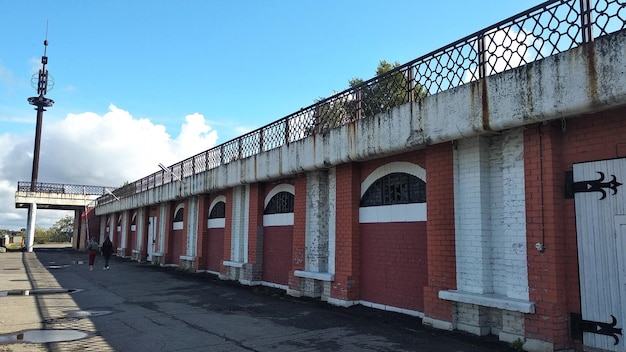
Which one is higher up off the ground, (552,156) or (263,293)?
(552,156)

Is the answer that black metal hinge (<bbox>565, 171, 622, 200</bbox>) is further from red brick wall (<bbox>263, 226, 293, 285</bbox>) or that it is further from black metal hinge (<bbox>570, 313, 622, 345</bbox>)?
red brick wall (<bbox>263, 226, 293, 285</bbox>)

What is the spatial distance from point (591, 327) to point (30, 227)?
44.7 meters

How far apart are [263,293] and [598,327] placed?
341 inches

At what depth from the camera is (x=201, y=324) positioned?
8.59m

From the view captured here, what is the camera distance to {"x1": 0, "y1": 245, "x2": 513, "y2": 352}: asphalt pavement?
686 centimetres

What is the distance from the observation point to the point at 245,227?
15117 mm

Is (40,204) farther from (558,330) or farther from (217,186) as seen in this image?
(558,330)

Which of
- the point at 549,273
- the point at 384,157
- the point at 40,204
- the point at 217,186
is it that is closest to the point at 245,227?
the point at 217,186

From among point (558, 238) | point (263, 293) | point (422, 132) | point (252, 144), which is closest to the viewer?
point (558, 238)

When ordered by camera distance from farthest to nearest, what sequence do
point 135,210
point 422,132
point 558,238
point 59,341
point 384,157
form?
point 135,210 < point 384,157 < point 422,132 < point 59,341 < point 558,238

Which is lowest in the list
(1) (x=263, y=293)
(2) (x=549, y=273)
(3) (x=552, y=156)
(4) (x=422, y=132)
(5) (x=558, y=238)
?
(1) (x=263, y=293)

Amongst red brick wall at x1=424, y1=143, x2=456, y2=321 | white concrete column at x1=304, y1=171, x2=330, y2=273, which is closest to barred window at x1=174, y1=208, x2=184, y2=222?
white concrete column at x1=304, y1=171, x2=330, y2=273

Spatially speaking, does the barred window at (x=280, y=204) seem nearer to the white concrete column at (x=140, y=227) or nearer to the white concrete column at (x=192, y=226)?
the white concrete column at (x=192, y=226)

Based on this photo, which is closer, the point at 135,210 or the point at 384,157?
the point at 384,157
